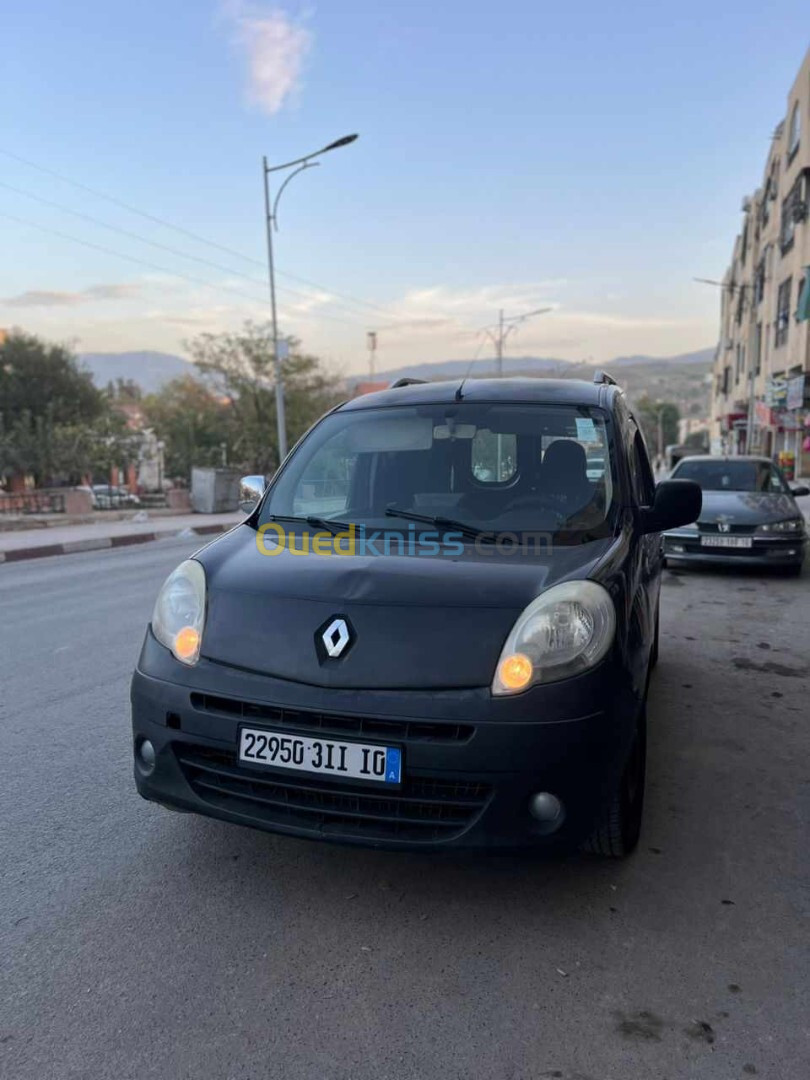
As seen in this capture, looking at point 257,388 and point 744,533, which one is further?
point 257,388

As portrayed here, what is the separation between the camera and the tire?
2.79m

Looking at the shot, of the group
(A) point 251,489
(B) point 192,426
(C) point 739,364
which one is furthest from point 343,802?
(C) point 739,364

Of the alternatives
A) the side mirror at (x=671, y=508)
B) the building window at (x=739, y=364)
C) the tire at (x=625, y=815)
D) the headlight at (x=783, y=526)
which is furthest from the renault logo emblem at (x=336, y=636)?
the building window at (x=739, y=364)

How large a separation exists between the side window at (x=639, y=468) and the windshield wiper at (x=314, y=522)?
4.32ft

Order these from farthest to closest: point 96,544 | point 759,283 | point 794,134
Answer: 1. point 759,283
2. point 794,134
3. point 96,544

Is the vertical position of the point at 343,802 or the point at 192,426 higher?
the point at 192,426

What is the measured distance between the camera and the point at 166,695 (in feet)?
8.84

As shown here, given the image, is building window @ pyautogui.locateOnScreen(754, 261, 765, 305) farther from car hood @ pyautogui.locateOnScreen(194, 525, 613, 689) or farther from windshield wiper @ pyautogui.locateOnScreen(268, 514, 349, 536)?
car hood @ pyautogui.locateOnScreen(194, 525, 613, 689)

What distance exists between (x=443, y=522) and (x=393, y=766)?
110 centimetres

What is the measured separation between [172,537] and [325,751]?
16.6m

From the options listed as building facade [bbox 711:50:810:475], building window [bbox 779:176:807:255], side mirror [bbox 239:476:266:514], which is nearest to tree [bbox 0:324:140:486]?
building facade [bbox 711:50:810:475]

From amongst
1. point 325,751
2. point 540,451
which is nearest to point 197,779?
point 325,751

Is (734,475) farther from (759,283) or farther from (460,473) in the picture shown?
(759,283)

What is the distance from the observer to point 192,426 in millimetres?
41906
